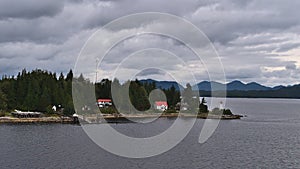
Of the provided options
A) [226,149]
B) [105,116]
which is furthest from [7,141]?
[105,116]

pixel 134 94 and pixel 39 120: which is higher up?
pixel 134 94

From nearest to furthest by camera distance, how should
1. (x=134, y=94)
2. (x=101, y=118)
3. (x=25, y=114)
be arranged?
(x=25, y=114)
(x=101, y=118)
(x=134, y=94)

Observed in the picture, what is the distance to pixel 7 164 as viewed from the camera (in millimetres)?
48312

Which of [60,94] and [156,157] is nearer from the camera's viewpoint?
[156,157]

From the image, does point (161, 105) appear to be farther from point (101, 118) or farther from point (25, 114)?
point (25, 114)

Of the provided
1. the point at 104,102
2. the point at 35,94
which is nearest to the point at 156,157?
the point at 35,94

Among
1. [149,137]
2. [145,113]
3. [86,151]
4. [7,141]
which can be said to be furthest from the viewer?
[145,113]

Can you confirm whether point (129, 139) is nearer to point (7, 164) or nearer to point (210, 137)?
point (210, 137)

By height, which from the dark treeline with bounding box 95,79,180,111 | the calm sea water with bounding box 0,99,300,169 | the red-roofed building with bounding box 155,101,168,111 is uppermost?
the dark treeline with bounding box 95,79,180,111

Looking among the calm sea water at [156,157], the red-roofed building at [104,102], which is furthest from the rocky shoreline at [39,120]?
the red-roofed building at [104,102]

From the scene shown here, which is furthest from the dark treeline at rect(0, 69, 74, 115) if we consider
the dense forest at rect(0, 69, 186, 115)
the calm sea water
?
the calm sea water

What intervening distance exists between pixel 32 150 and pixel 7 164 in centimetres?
1129

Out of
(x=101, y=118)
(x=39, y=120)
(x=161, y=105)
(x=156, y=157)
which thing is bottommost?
(x=156, y=157)

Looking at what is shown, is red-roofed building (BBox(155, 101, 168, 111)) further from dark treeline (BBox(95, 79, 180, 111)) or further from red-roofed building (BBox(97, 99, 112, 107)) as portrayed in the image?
red-roofed building (BBox(97, 99, 112, 107))
